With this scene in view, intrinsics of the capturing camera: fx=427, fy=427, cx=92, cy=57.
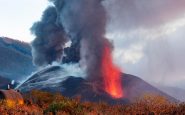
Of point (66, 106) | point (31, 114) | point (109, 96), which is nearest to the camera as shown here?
point (31, 114)

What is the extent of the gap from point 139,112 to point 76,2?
17031 cm

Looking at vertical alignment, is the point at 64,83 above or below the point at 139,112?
above

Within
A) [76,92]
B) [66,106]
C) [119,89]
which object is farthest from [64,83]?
[66,106]

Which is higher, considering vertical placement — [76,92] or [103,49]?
[103,49]

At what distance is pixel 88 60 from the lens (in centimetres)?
19712

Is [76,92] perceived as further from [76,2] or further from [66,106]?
[66,106]

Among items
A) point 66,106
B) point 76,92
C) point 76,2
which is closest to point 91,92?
point 76,92

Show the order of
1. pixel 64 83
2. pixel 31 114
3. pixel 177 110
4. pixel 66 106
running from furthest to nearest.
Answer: pixel 64 83 → pixel 66 106 → pixel 177 110 → pixel 31 114

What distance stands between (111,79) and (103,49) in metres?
15.1

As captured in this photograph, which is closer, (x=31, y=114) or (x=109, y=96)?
(x=31, y=114)

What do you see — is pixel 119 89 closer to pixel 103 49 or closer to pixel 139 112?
pixel 103 49

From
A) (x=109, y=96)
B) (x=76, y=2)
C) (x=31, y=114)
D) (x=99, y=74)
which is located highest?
(x=76, y=2)

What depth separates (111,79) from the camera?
199750 mm

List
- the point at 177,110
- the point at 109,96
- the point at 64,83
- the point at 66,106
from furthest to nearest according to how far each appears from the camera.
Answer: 1. the point at 64,83
2. the point at 109,96
3. the point at 66,106
4. the point at 177,110
